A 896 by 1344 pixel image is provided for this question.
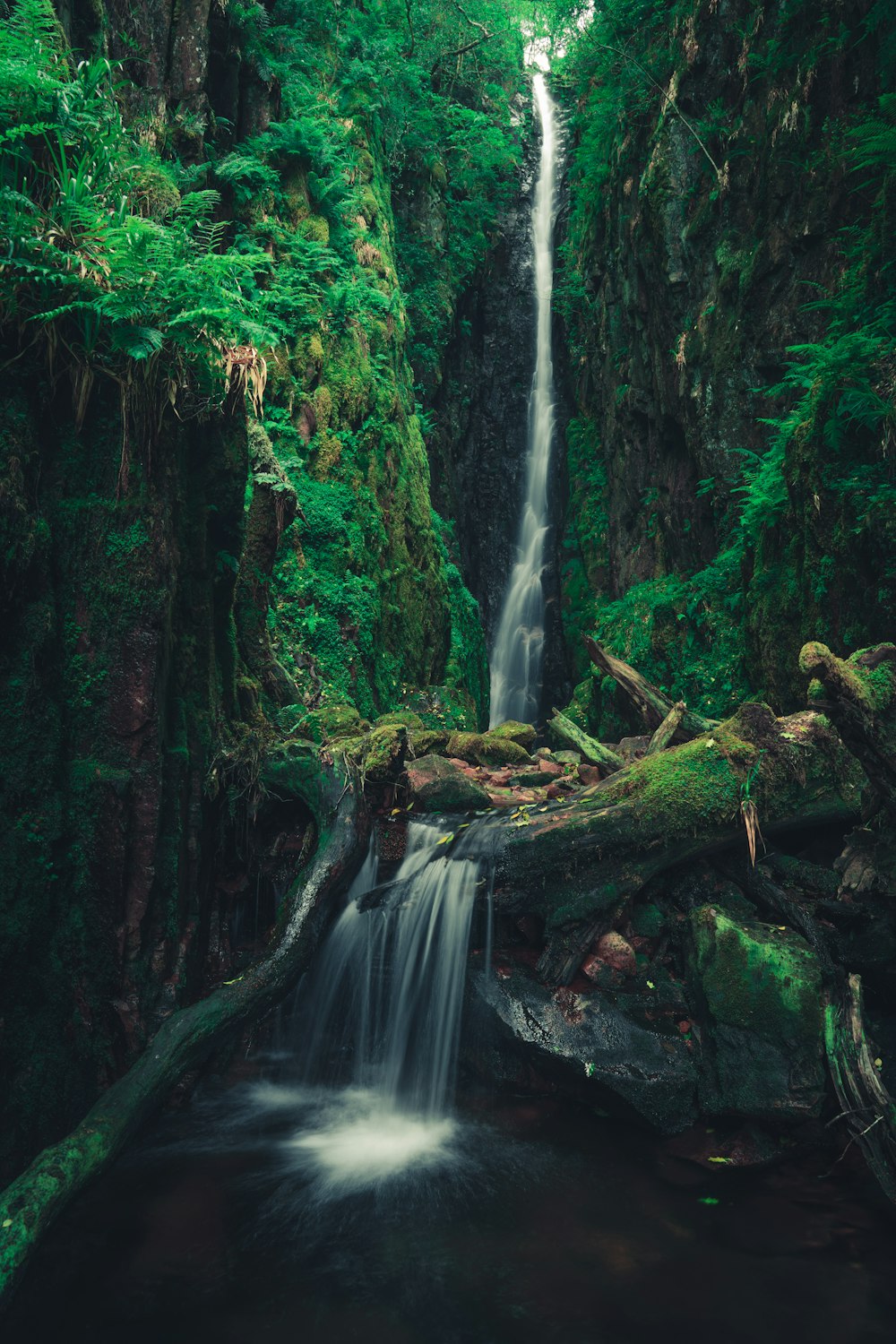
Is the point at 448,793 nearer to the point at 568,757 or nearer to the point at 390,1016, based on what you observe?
the point at 390,1016

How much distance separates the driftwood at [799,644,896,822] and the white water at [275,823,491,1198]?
303 cm

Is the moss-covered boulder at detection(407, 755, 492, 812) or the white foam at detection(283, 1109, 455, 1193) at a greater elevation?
the moss-covered boulder at detection(407, 755, 492, 812)

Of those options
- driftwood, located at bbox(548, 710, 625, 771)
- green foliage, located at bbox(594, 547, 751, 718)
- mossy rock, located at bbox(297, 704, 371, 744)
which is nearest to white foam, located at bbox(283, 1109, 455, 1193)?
mossy rock, located at bbox(297, 704, 371, 744)

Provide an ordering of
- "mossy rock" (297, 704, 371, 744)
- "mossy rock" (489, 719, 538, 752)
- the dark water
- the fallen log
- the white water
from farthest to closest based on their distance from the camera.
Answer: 1. "mossy rock" (489, 719, 538, 752)
2. "mossy rock" (297, 704, 371, 744)
3. the fallen log
4. the white water
5. the dark water

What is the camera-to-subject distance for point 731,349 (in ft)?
39.3

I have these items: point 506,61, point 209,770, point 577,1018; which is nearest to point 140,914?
point 209,770

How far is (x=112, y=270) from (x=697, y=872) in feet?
19.6

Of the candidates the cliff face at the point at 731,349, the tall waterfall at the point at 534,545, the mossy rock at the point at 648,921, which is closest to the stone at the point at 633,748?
the cliff face at the point at 731,349

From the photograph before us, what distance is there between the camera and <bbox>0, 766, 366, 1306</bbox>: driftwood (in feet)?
11.7

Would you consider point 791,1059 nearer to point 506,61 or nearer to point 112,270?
point 112,270

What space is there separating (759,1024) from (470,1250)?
92.1 inches

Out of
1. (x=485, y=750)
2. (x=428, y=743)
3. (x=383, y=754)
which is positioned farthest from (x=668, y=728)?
(x=428, y=743)

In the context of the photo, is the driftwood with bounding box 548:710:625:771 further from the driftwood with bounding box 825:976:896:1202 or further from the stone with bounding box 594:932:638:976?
the driftwood with bounding box 825:976:896:1202

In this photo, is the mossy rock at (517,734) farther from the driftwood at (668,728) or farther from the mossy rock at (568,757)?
the driftwood at (668,728)
